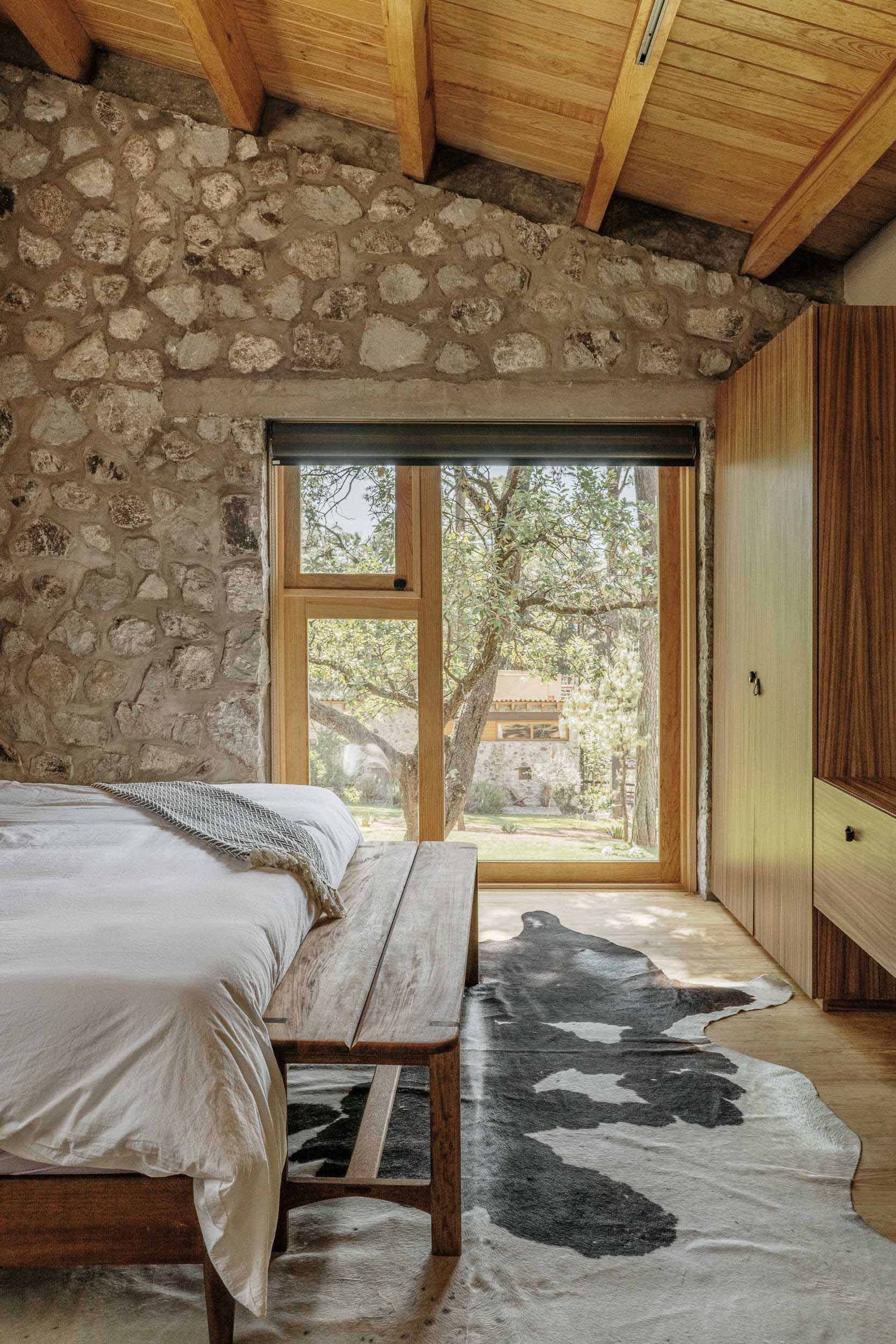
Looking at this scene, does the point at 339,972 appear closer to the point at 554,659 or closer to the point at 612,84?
the point at 554,659

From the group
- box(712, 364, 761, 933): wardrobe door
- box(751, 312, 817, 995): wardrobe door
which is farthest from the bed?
box(712, 364, 761, 933): wardrobe door

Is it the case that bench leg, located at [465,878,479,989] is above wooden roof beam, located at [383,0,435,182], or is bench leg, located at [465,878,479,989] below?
below

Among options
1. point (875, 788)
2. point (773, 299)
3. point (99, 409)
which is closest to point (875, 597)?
point (875, 788)

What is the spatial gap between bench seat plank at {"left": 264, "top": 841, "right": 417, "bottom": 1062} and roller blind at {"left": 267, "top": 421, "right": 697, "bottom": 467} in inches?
70.5

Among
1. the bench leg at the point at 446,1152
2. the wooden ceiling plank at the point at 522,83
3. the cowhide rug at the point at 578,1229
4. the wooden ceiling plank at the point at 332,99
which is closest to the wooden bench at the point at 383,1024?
the bench leg at the point at 446,1152

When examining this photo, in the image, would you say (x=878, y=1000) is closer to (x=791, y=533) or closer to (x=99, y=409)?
(x=791, y=533)

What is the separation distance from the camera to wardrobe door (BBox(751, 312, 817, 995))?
273cm

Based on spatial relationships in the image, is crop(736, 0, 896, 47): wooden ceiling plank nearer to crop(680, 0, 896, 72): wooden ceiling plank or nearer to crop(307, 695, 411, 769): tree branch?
crop(680, 0, 896, 72): wooden ceiling plank

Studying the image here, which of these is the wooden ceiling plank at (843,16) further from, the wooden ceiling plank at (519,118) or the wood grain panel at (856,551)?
the wooden ceiling plank at (519,118)

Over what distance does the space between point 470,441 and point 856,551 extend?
158cm

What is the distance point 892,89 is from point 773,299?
3.82 ft

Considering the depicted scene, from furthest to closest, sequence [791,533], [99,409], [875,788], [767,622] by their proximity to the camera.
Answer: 1. [99,409]
2. [767,622]
3. [791,533]
4. [875,788]

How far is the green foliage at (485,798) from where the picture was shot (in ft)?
13.0

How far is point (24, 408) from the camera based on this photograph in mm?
3664
